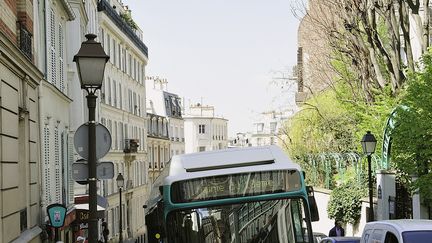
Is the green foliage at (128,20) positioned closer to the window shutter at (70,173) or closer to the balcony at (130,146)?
the balcony at (130,146)

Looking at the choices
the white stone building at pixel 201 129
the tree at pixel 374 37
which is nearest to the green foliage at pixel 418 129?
the tree at pixel 374 37

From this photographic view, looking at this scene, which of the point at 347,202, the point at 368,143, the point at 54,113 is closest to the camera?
the point at 54,113

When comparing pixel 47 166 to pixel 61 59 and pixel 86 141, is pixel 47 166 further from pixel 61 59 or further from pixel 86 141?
pixel 86 141

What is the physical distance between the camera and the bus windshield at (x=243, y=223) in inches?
466

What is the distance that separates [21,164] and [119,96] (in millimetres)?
38287

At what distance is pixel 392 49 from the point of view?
1048 inches

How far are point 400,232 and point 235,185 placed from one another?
2.62m

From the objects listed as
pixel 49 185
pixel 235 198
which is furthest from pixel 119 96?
pixel 235 198

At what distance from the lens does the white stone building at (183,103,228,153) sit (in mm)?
113256

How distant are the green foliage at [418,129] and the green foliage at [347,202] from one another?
7998 mm

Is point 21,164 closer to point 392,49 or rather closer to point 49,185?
point 49,185

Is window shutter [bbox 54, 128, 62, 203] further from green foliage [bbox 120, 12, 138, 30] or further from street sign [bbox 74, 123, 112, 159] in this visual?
green foliage [bbox 120, 12, 138, 30]

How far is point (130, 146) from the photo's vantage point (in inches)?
2185

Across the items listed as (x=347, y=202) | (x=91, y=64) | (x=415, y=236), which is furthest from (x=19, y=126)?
(x=347, y=202)
